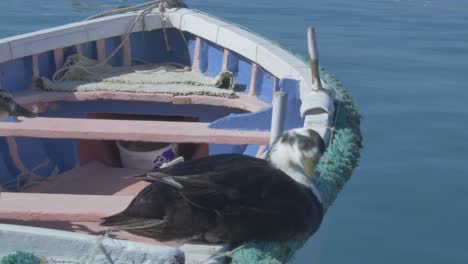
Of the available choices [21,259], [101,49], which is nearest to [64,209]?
[21,259]

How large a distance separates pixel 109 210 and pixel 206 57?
10.4 ft

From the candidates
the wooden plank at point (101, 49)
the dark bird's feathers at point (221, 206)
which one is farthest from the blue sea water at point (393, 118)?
the wooden plank at point (101, 49)

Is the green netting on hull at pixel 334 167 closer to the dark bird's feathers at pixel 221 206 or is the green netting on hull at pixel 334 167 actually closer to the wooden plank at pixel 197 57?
the dark bird's feathers at pixel 221 206

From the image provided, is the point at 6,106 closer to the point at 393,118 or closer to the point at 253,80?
the point at 253,80

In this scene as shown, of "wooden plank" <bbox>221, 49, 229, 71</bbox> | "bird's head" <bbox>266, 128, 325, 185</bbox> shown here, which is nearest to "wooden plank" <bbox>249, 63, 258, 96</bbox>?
"wooden plank" <bbox>221, 49, 229, 71</bbox>

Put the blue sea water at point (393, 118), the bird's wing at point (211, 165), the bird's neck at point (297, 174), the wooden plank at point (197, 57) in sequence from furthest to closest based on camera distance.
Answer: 1. the wooden plank at point (197, 57)
2. the blue sea water at point (393, 118)
3. the bird's neck at point (297, 174)
4. the bird's wing at point (211, 165)

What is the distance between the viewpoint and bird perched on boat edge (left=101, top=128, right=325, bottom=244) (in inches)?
98.0

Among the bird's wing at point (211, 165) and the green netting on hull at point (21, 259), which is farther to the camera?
the bird's wing at point (211, 165)

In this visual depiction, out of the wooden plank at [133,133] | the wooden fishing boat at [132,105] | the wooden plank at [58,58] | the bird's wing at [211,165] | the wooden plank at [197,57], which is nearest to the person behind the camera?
the bird's wing at [211,165]

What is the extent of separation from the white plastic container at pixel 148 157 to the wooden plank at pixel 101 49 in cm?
101

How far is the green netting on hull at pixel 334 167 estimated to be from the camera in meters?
2.47

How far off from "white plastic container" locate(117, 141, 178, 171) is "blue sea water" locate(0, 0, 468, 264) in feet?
3.90

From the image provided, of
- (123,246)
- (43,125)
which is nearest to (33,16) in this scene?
(43,125)

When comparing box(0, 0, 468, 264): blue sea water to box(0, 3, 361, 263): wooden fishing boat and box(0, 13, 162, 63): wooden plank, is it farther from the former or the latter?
box(0, 13, 162, 63): wooden plank
